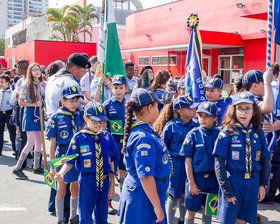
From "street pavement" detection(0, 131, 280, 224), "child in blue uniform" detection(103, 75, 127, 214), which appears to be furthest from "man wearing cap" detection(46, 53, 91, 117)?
"street pavement" detection(0, 131, 280, 224)

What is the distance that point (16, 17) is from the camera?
601ft

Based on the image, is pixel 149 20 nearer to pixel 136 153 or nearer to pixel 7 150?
pixel 7 150

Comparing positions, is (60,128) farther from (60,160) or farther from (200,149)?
(200,149)

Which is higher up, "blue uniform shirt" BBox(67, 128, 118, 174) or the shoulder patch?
the shoulder patch

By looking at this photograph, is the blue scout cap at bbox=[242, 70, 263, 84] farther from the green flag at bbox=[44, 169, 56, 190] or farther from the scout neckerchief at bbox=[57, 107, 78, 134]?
the green flag at bbox=[44, 169, 56, 190]

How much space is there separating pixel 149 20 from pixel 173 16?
3173 mm

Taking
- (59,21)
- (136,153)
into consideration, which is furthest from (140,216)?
(59,21)

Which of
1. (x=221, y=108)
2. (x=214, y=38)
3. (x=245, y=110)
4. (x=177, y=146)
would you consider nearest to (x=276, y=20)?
(x=221, y=108)

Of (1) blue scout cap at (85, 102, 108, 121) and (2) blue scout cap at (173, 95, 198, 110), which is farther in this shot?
(2) blue scout cap at (173, 95, 198, 110)

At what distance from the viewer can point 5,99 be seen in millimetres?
7898

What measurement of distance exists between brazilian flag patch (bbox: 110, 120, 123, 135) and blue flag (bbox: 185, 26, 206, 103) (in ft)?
4.61

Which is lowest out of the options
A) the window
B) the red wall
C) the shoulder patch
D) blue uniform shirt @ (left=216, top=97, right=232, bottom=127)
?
the shoulder patch

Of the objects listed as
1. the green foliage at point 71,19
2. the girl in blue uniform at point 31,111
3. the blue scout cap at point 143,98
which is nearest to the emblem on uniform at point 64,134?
the blue scout cap at point 143,98

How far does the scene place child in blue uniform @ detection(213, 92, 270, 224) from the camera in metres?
3.30
